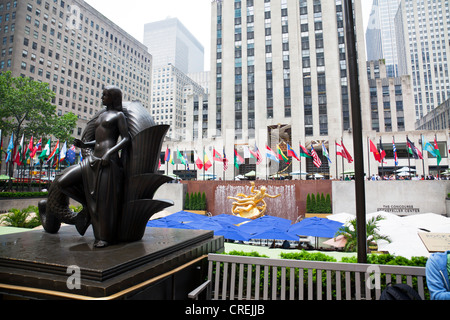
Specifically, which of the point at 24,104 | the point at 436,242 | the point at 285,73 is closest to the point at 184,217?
the point at 436,242

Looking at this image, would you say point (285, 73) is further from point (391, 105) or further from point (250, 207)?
point (250, 207)

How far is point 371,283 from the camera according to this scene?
3.69 meters

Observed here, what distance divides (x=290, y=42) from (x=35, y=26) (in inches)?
1925

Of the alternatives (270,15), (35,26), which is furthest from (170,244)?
(35,26)

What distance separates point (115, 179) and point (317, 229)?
10671 mm

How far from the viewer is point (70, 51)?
6356 centimetres

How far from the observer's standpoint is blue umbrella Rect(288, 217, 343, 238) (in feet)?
41.7

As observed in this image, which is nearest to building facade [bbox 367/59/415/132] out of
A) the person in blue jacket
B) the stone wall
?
the stone wall

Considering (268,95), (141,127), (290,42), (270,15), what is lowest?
(141,127)

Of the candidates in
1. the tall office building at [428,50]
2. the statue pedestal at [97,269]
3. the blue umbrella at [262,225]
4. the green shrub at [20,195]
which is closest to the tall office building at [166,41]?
the tall office building at [428,50]

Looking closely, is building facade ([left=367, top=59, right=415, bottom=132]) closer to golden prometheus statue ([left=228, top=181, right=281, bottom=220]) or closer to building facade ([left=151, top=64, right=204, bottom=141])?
golden prometheus statue ([left=228, top=181, right=281, bottom=220])

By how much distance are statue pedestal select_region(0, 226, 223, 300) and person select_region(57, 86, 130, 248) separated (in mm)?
424

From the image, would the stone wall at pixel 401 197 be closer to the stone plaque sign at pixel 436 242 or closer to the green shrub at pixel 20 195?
the stone plaque sign at pixel 436 242

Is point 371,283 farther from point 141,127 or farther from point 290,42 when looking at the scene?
point 290,42
